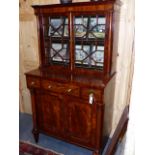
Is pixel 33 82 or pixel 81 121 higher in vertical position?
pixel 33 82

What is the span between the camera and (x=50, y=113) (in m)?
2.02

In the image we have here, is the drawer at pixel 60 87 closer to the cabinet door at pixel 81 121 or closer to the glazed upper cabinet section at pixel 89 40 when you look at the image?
the cabinet door at pixel 81 121

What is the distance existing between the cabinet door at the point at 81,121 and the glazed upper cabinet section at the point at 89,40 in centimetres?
45

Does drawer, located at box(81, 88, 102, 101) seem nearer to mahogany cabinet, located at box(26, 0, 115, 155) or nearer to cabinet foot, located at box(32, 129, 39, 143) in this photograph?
mahogany cabinet, located at box(26, 0, 115, 155)

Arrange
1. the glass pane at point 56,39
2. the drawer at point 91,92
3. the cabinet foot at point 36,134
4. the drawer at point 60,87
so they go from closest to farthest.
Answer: the drawer at point 91,92, the drawer at point 60,87, the glass pane at point 56,39, the cabinet foot at point 36,134

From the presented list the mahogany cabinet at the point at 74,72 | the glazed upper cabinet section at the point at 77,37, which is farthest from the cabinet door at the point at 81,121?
the glazed upper cabinet section at the point at 77,37

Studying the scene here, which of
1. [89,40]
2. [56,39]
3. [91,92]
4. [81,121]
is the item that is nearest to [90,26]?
[89,40]

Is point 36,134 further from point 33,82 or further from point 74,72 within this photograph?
point 74,72

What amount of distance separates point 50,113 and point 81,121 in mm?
412

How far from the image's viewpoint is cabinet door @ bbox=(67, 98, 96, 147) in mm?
1785

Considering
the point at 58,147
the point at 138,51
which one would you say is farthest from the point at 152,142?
the point at 58,147

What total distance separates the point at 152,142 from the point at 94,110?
104 cm

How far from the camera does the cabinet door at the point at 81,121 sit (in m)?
1.79
